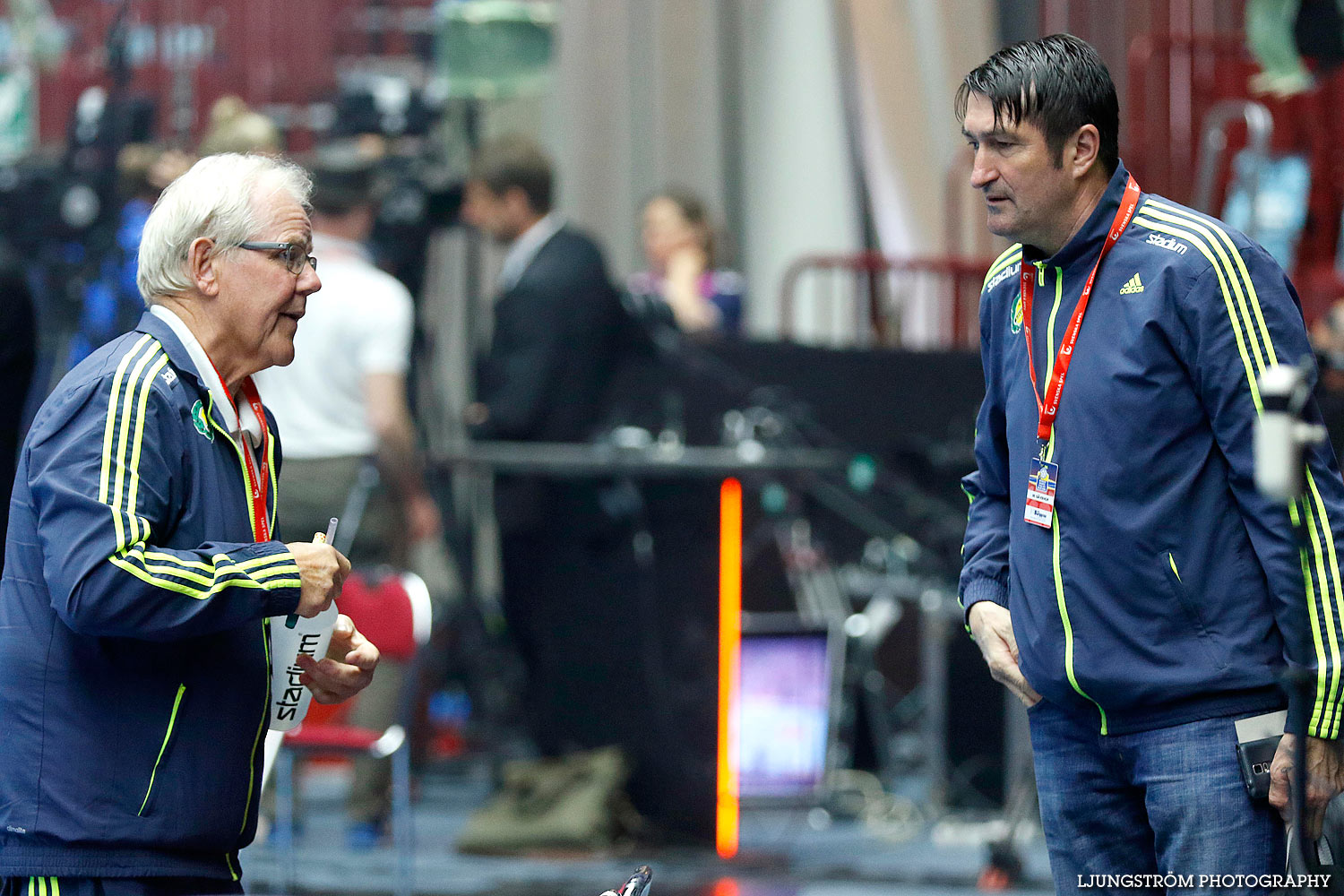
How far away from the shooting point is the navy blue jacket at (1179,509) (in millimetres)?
1944

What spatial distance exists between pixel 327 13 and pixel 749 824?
4.73 meters

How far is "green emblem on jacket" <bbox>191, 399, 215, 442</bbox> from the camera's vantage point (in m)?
1.93

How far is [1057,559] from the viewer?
205 centimetres

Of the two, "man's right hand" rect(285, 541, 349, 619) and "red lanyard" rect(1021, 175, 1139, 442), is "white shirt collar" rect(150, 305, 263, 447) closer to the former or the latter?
"man's right hand" rect(285, 541, 349, 619)

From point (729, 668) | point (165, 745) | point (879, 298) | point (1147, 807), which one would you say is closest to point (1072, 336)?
point (1147, 807)

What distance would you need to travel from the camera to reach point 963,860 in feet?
15.6

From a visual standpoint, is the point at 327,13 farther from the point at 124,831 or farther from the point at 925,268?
the point at 124,831

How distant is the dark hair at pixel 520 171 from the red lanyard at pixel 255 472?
3231 mm

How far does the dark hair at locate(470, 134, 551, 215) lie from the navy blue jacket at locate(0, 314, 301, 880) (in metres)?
3.40

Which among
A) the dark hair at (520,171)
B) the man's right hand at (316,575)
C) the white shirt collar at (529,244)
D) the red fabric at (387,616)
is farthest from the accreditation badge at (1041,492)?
the dark hair at (520,171)

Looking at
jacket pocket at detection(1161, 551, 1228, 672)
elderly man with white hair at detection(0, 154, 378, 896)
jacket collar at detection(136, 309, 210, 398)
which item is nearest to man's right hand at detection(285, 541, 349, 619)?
elderly man with white hair at detection(0, 154, 378, 896)

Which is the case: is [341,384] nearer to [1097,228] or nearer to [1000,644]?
[1000,644]

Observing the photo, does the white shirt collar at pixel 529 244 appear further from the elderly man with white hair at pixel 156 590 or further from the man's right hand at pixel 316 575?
the man's right hand at pixel 316 575

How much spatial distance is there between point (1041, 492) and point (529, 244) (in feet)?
11.1
